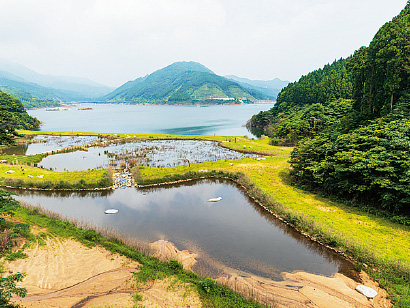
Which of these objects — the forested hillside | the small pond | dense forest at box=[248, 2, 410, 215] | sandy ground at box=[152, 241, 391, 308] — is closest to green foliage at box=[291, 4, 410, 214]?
dense forest at box=[248, 2, 410, 215]

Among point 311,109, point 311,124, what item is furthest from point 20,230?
point 311,109

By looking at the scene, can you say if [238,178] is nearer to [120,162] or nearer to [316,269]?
[316,269]

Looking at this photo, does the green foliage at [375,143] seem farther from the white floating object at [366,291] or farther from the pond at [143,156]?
the pond at [143,156]

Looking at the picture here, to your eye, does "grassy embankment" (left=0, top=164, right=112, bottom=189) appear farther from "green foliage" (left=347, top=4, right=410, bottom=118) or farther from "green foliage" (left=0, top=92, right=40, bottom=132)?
"green foliage" (left=0, top=92, right=40, bottom=132)

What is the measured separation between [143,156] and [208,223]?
115 ft

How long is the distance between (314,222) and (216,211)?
12219 mm

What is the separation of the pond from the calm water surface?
14300 mm

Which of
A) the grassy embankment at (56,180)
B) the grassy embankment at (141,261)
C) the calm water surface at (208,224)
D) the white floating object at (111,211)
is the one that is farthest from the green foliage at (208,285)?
the grassy embankment at (56,180)

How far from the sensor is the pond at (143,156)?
4838cm

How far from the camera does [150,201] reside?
103 ft

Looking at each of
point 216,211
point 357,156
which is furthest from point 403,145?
point 216,211

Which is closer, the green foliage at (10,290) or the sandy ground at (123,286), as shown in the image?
the green foliage at (10,290)

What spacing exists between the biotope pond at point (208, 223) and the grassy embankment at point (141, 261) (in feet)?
7.85

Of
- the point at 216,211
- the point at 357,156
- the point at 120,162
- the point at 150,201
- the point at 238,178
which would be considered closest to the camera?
the point at 357,156
